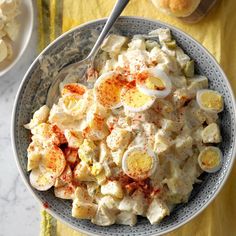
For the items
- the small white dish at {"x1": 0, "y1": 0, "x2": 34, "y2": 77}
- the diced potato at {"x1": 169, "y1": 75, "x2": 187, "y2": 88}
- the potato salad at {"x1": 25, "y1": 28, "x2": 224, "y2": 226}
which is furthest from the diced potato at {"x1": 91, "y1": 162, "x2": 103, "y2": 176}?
the small white dish at {"x1": 0, "y1": 0, "x2": 34, "y2": 77}

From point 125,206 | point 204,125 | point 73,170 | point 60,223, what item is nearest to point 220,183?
point 204,125

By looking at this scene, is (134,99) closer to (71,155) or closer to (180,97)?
(180,97)

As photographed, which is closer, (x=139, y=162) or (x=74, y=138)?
(x=139, y=162)

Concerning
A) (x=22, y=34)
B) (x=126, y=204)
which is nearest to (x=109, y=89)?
(x=126, y=204)

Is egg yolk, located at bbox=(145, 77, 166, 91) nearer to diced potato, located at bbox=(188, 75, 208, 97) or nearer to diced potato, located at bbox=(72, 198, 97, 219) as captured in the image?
diced potato, located at bbox=(188, 75, 208, 97)

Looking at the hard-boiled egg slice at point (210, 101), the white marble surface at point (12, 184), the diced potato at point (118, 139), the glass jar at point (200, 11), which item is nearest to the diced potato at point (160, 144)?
the diced potato at point (118, 139)

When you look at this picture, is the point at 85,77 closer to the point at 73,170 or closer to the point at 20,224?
the point at 73,170

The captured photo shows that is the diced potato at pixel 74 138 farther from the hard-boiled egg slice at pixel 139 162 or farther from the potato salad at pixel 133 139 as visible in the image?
the hard-boiled egg slice at pixel 139 162
